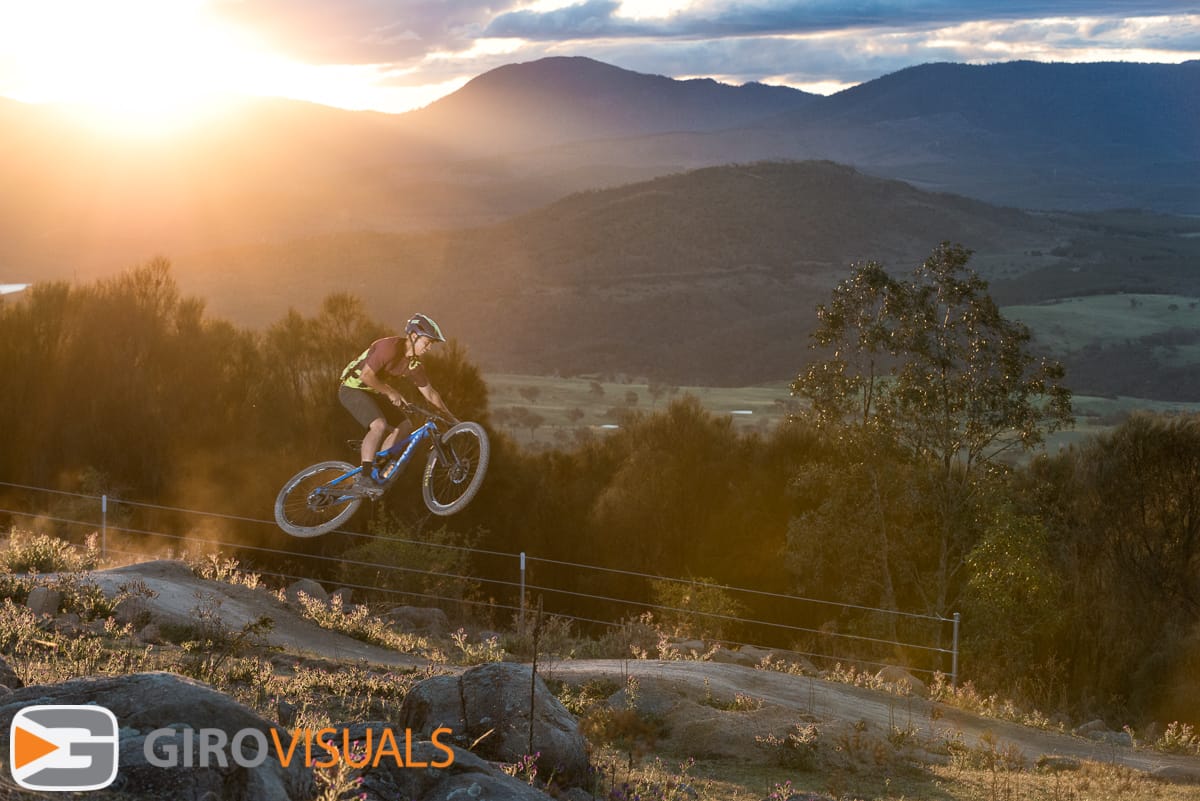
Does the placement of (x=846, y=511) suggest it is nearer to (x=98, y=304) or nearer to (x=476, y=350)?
(x=98, y=304)

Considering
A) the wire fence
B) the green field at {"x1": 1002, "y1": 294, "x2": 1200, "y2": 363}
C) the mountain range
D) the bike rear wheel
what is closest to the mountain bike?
the bike rear wheel

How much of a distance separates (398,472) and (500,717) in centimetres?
693

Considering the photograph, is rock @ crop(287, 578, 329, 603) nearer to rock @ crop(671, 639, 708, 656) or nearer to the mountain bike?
the mountain bike

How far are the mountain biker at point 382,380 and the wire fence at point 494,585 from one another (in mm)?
9273

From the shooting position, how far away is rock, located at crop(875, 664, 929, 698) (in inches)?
715

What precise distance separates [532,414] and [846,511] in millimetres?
32423

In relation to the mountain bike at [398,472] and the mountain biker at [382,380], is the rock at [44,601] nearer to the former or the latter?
the mountain bike at [398,472]

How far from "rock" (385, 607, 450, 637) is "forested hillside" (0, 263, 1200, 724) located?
8.47 metres

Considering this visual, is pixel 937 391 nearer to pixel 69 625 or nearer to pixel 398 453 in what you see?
pixel 398 453

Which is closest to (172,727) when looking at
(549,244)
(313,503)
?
(313,503)

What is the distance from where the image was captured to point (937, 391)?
28.8 metres

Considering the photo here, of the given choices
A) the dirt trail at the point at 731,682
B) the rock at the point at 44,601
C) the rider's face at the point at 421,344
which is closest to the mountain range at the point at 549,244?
the dirt trail at the point at 731,682

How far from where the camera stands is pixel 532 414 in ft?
200

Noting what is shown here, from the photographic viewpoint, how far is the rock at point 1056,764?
1259 centimetres
